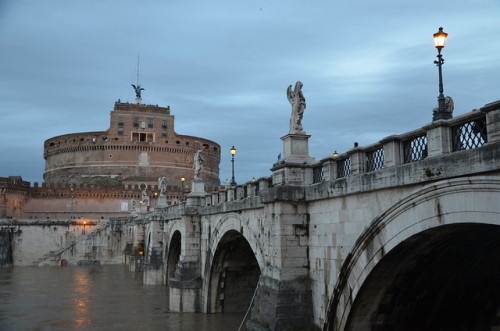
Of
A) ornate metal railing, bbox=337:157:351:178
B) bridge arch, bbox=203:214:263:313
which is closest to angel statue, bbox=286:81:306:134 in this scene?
ornate metal railing, bbox=337:157:351:178

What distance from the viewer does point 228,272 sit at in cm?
2503

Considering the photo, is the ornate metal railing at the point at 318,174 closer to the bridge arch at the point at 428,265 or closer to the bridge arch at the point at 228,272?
the bridge arch at the point at 428,265

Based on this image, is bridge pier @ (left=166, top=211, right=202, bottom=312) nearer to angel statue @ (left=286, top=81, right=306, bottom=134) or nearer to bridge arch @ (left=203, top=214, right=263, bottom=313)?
bridge arch @ (left=203, top=214, right=263, bottom=313)

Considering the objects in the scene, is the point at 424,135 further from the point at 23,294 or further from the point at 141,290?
the point at 23,294

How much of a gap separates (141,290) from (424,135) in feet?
102

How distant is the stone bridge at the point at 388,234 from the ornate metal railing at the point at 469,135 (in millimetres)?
18

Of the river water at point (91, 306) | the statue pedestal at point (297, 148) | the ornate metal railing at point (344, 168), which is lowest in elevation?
the river water at point (91, 306)

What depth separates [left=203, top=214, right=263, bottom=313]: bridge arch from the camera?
2373cm

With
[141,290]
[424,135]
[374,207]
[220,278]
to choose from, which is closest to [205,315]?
[220,278]

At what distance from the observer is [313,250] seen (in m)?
13.7

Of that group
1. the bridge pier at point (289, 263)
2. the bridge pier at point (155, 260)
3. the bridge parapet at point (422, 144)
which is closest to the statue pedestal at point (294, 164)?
the bridge pier at point (289, 263)

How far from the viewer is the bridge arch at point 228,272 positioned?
2373 cm

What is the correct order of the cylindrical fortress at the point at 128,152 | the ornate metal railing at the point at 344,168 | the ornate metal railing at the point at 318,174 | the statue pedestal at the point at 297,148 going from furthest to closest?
the cylindrical fortress at the point at 128,152 → the statue pedestal at the point at 297,148 → the ornate metal railing at the point at 318,174 → the ornate metal railing at the point at 344,168

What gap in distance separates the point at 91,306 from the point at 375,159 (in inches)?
966
